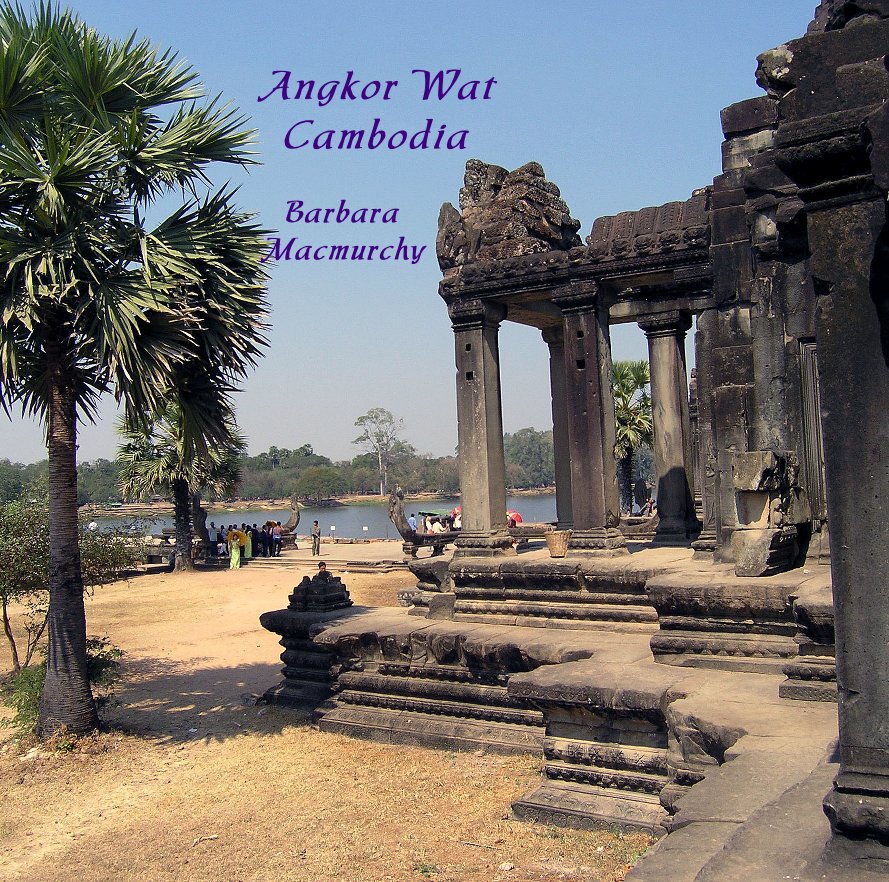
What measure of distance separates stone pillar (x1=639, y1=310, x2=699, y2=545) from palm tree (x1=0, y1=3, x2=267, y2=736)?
6326 millimetres

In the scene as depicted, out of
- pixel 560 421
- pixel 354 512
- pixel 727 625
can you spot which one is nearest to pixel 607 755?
pixel 727 625

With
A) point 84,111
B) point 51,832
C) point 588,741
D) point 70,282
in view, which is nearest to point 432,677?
point 588,741

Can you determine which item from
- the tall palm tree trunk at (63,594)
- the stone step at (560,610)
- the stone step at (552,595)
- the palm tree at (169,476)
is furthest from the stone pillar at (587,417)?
the palm tree at (169,476)

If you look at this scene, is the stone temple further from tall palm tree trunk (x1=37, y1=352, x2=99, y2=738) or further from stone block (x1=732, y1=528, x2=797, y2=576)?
tall palm tree trunk (x1=37, y1=352, x2=99, y2=738)

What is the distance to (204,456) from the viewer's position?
8758mm

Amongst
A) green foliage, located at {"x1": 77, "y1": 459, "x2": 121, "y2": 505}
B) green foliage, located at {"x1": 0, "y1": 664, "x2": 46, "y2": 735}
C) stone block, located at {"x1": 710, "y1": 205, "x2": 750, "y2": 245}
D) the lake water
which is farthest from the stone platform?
green foliage, located at {"x1": 77, "y1": 459, "x2": 121, "y2": 505}

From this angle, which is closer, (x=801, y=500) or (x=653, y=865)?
(x=653, y=865)

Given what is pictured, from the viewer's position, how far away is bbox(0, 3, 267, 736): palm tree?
7641mm

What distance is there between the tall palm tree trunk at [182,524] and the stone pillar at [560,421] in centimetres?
1461

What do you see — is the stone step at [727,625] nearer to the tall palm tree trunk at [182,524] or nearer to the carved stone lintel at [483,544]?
the carved stone lintel at [483,544]

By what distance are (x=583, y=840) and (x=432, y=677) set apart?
285cm

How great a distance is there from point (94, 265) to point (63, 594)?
112 inches

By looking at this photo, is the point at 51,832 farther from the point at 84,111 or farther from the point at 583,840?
the point at 84,111

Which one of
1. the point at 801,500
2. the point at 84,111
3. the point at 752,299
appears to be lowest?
the point at 801,500
